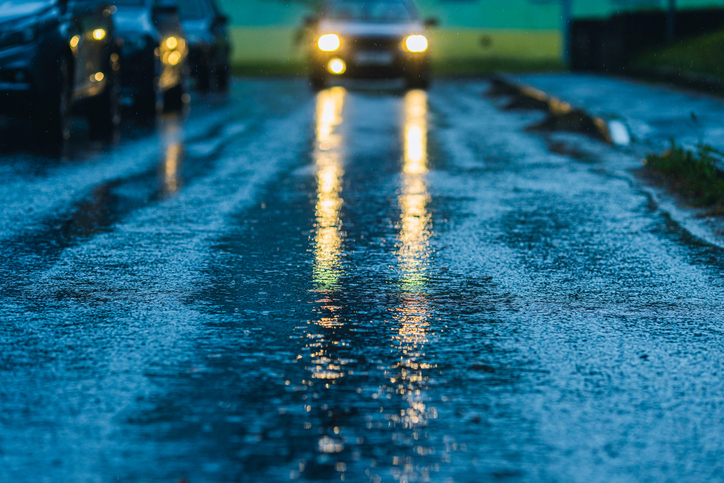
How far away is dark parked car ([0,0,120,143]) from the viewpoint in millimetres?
12039

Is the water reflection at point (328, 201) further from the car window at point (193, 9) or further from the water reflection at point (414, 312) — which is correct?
the car window at point (193, 9)

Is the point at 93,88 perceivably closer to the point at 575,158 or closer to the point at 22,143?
the point at 22,143

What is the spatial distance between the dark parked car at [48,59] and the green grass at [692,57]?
9.82m

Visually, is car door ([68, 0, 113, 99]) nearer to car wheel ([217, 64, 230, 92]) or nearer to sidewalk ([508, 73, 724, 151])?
sidewalk ([508, 73, 724, 151])

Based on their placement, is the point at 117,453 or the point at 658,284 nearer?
the point at 117,453

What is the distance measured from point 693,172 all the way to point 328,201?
115 inches

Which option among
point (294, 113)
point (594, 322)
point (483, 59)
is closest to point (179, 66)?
point (294, 113)

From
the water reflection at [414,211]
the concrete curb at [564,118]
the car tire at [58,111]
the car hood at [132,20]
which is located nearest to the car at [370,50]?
the concrete curb at [564,118]

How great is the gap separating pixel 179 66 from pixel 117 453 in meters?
15.5

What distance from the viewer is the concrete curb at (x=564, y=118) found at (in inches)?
537

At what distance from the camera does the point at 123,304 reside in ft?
18.5

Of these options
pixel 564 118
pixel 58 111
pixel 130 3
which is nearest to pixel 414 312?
pixel 58 111

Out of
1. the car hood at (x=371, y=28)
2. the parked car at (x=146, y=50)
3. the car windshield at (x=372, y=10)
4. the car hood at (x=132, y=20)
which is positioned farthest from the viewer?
the car windshield at (x=372, y=10)

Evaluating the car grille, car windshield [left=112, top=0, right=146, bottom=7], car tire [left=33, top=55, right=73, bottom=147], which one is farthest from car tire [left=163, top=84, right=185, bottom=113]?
car tire [left=33, top=55, right=73, bottom=147]
